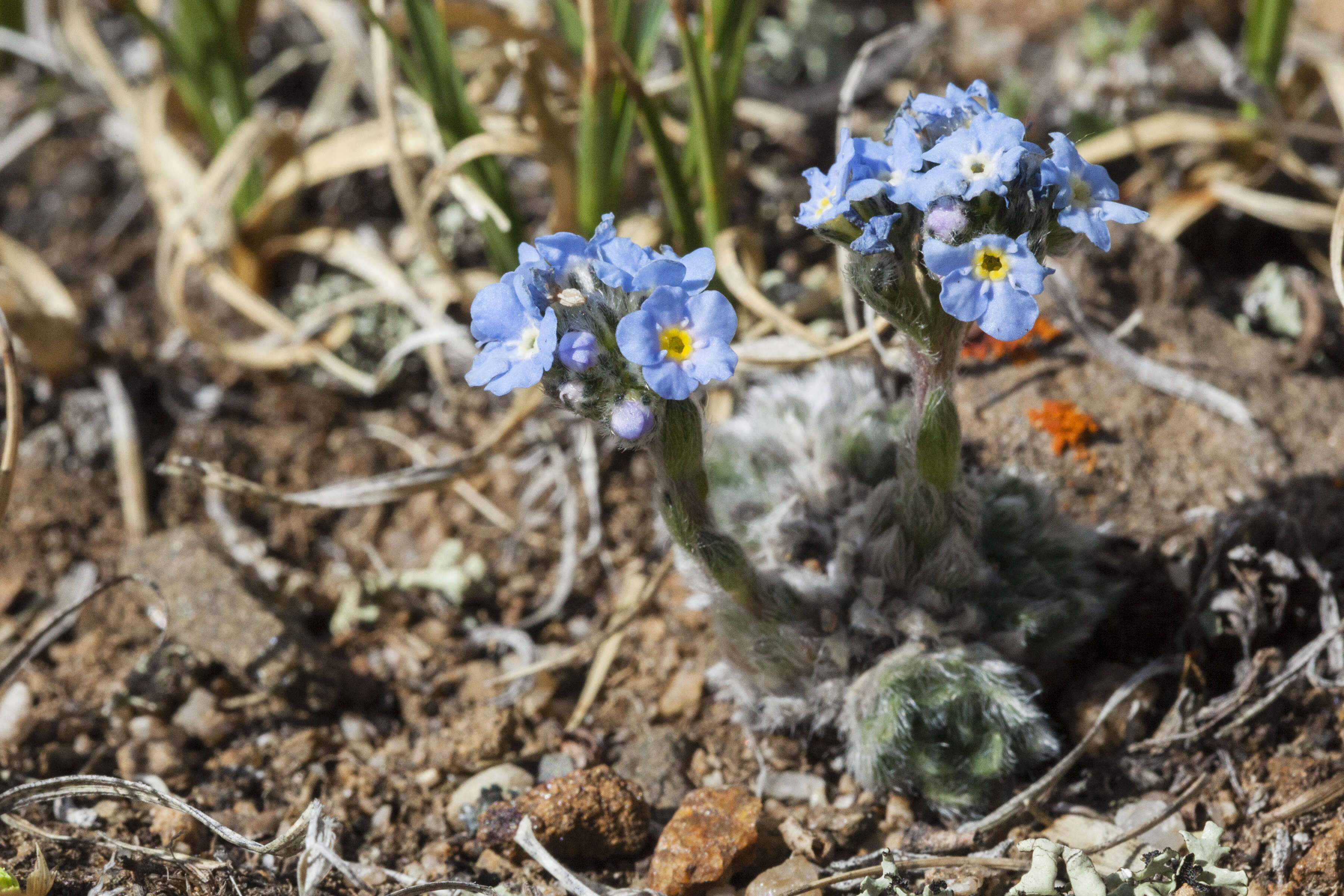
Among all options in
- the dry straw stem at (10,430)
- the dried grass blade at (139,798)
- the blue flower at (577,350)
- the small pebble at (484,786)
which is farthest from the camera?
the small pebble at (484,786)

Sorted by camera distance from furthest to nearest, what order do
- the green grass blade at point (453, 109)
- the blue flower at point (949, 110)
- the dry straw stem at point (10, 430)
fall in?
the green grass blade at point (453, 109), the dry straw stem at point (10, 430), the blue flower at point (949, 110)

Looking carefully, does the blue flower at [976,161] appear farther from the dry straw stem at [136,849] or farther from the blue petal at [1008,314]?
the dry straw stem at [136,849]

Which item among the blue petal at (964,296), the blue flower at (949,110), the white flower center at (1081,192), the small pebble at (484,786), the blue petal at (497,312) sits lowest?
the small pebble at (484,786)

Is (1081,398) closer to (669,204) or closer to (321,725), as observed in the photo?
(669,204)

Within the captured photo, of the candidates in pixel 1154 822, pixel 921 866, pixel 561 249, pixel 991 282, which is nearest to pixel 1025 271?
pixel 991 282

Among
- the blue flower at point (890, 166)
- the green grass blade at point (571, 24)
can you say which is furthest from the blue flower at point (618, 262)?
the green grass blade at point (571, 24)

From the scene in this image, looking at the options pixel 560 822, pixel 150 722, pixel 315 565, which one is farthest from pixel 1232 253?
pixel 150 722

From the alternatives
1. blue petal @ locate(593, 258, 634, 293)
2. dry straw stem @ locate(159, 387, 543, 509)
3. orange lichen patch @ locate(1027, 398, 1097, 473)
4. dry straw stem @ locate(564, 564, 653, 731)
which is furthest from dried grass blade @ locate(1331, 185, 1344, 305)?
dry straw stem @ locate(159, 387, 543, 509)

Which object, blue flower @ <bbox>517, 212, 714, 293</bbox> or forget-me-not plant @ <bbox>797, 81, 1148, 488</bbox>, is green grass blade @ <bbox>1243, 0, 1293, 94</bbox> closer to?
forget-me-not plant @ <bbox>797, 81, 1148, 488</bbox>
